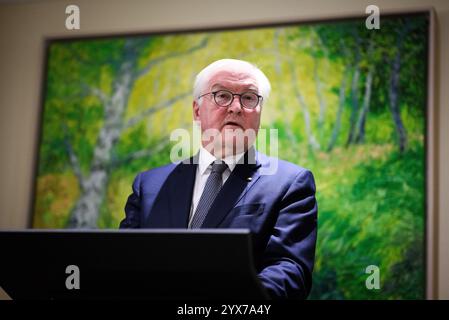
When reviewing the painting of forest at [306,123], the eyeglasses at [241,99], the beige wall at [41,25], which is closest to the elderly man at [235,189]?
the eyeglasses at [241,99]

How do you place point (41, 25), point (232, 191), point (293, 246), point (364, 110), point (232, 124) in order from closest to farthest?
point (293, 246), point (232, 191), point (232, 124), point (364, 110), point (41, 25)

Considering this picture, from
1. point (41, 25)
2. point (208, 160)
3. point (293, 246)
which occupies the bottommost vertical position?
point (293, 246)

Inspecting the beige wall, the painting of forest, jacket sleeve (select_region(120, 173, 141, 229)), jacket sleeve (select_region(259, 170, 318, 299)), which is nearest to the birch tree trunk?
the painting of forest

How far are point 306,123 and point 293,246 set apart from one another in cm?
160

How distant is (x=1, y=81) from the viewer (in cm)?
385

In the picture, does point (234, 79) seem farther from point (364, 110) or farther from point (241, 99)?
point (364, 110)

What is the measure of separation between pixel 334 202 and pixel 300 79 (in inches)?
25.4

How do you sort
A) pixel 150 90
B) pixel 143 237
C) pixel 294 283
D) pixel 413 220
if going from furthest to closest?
pixel 150 90 → pixel 413 220 → pixel 294 283 → pixel 143 237

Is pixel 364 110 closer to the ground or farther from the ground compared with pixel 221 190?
farther from the ground

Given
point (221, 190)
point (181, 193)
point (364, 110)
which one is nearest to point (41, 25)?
point (364, 110)

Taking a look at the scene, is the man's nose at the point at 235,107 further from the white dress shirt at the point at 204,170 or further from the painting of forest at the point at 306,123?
the painting of forest at the point at 306,123

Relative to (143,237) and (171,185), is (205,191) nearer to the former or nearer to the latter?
(171,185)

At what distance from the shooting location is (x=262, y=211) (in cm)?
185
